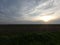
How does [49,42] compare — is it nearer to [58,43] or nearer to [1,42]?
[58,43]

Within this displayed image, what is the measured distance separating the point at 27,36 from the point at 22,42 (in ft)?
6.12

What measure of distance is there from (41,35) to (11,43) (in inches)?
149

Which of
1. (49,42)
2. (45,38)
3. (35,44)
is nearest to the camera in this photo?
(35,44)

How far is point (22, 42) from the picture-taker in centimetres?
1198

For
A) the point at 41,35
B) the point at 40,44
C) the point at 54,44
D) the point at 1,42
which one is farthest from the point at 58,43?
the point at 1,42

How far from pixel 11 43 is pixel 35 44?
1.95 m

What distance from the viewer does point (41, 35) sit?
14.5 meters

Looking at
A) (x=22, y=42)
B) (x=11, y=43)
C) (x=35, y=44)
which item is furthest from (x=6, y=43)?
(x=35, y=44)

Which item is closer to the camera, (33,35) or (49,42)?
(49,42)

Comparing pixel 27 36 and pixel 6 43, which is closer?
pixel 6 43

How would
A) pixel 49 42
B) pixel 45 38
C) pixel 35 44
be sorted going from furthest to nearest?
1. pixel 45 38
2. pixel 49 42
3. pixel 35 44

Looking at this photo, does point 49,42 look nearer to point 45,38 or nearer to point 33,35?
point 45,38

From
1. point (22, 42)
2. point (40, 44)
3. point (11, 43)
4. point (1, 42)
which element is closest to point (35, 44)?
point (40, 44)

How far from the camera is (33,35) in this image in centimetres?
1434
